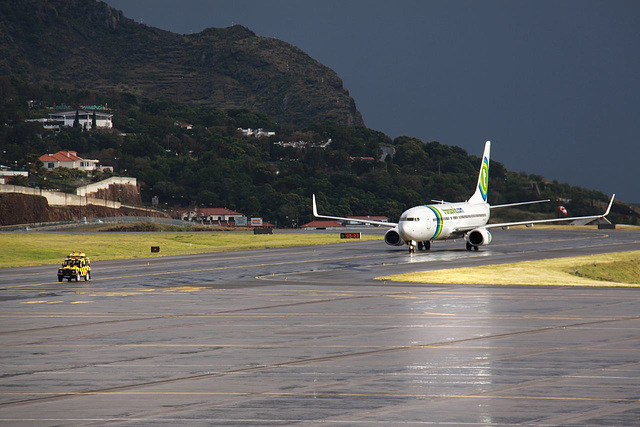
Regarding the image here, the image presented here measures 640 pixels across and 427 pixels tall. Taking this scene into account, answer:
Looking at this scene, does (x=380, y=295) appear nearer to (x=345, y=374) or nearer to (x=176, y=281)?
(x=176, y=281)

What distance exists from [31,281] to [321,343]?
1393 inches

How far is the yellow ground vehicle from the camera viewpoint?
59.0m

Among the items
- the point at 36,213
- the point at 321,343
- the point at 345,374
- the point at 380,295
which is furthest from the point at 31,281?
the point at 36,213

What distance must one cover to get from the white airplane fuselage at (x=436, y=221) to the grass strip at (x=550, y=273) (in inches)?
466

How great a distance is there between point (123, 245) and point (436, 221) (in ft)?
135

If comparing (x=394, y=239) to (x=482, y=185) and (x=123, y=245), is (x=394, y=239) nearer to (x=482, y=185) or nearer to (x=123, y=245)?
(x=482, y=185)

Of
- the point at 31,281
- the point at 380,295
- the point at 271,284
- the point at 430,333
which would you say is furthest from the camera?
the point at 31,281

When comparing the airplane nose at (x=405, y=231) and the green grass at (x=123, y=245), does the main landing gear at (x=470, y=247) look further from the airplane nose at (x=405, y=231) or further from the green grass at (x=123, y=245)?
the green grass at (x=123, y=245)

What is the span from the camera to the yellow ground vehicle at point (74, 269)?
59031mm

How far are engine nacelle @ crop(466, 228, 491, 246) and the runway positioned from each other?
3084 centimetres

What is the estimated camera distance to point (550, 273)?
61969 millimetres

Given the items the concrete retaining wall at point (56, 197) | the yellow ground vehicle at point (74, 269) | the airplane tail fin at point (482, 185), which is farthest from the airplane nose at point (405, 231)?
the concrete retaining wall at point (56, 197)

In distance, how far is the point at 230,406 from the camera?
66.0 feet

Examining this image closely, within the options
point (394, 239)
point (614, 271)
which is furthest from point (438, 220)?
point (614, 271)
